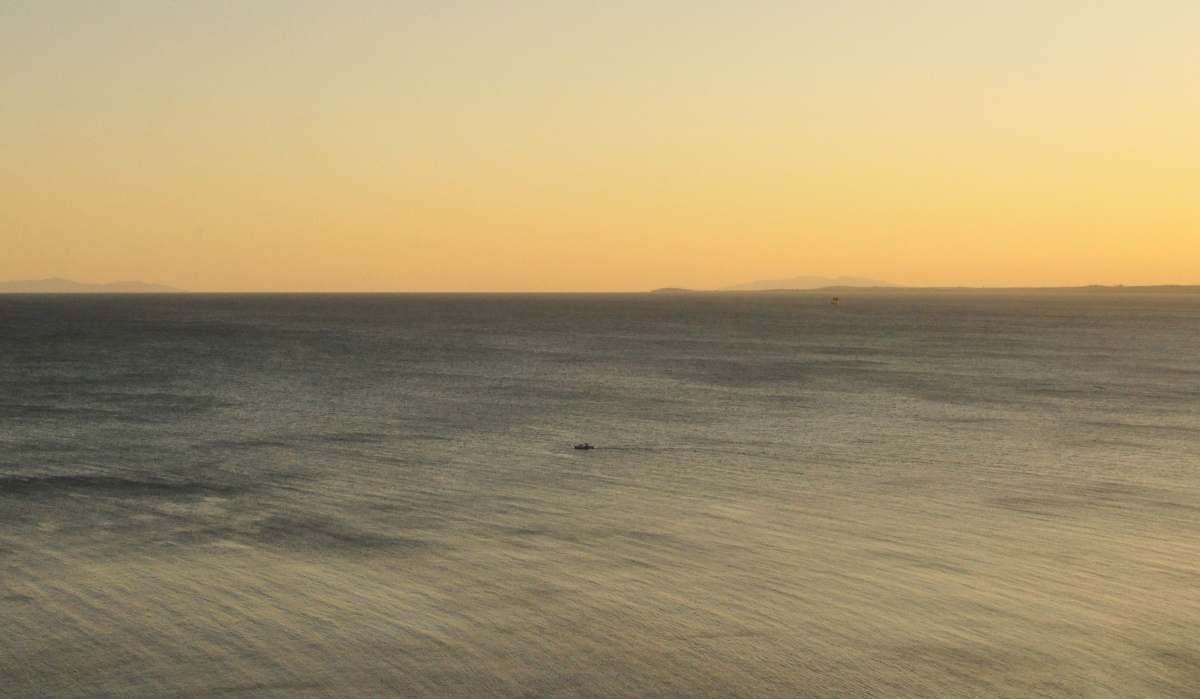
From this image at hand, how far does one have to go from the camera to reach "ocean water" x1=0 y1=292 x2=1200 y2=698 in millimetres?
13531

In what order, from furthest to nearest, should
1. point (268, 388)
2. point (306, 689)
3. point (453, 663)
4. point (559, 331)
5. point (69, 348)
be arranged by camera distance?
point (559, 331) < point (69, 348) < point (268, 388) < point (453, 663) < point (306, 689)

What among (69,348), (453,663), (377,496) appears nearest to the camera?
(453,663)

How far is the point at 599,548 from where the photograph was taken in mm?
19797

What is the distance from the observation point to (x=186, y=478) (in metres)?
28.0

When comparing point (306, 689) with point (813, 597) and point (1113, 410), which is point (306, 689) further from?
point (1113, 410)

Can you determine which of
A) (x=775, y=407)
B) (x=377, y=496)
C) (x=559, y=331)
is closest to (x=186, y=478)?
(x=377, y=496)

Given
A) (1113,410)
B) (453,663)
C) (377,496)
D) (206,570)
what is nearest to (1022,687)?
(453,663)

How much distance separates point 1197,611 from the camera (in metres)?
15.6

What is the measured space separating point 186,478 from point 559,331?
357 feet

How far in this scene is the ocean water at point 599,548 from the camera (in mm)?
13531

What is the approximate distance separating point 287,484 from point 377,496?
10.7 feet

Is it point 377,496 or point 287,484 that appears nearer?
point 377,496

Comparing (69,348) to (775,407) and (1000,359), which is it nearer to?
(775,407)

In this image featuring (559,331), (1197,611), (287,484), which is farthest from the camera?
(559,331)
